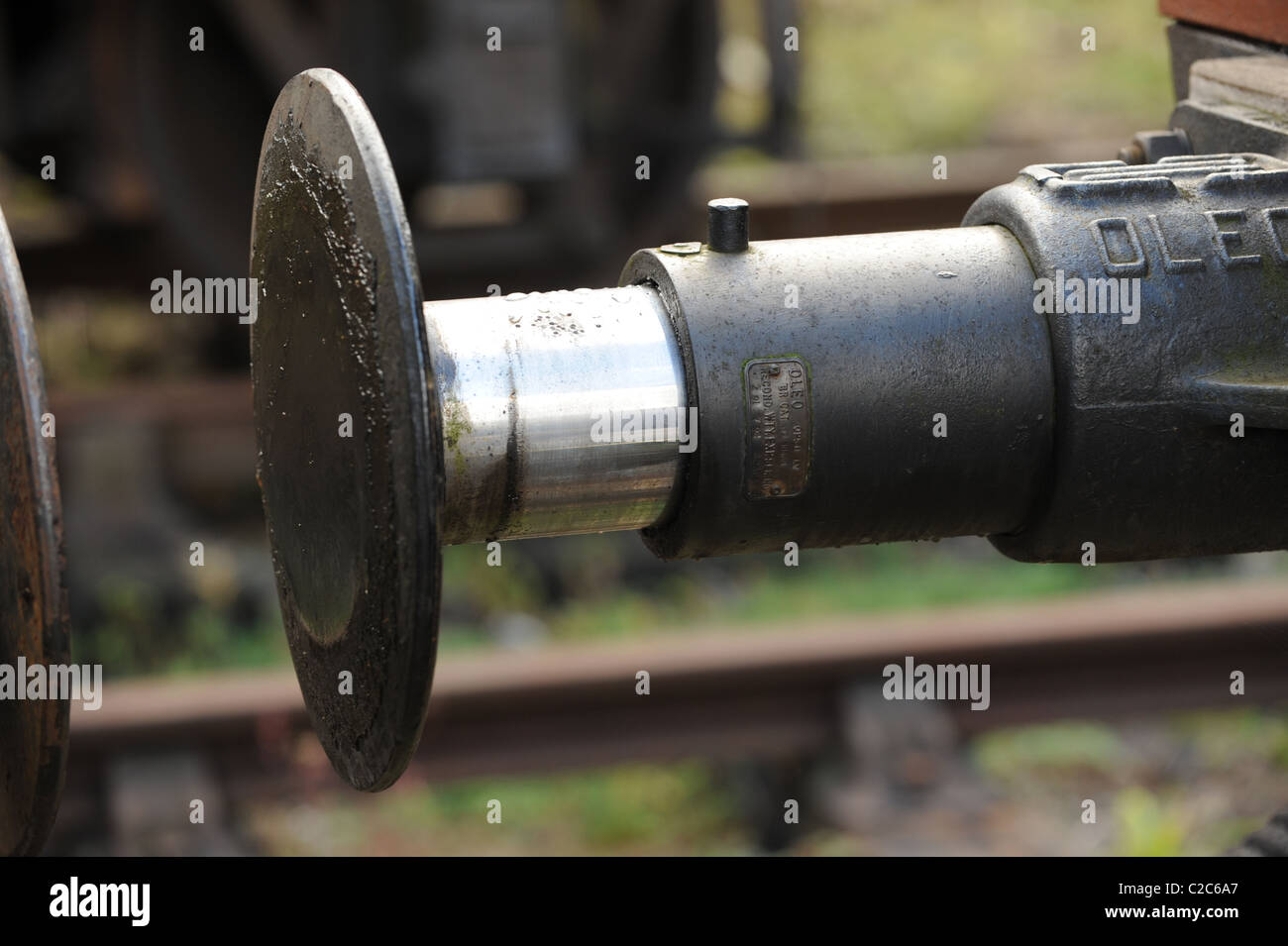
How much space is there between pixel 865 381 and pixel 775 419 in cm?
10

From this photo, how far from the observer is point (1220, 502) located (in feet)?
4.79

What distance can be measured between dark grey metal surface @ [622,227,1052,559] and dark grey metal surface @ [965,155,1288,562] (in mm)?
42

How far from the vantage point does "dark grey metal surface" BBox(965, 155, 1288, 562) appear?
1396 millimetres
